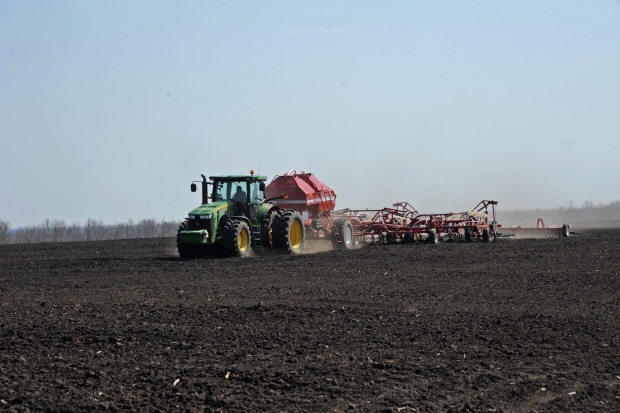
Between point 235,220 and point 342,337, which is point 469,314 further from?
point 235,220

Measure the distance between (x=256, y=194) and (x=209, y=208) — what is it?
1.49m

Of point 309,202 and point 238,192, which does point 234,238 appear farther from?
point 309,202

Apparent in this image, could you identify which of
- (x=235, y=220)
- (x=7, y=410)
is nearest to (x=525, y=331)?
(x=7, y=410)

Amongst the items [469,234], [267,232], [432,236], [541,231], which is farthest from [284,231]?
[541,231]

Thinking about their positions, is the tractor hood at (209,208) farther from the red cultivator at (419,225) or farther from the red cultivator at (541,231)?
the red cultivator at (541,231)

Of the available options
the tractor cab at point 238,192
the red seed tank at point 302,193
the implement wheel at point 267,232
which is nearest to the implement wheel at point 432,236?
the red seed tank at point 302,193

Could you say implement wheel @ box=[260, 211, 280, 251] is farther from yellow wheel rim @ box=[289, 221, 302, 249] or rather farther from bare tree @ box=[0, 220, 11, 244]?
bare tree @ box=[0, 220, 11, 244]

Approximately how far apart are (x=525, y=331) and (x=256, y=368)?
357cm

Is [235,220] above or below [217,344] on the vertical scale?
above

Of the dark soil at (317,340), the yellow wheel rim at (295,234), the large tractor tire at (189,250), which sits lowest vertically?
the dark soil at (317,340)

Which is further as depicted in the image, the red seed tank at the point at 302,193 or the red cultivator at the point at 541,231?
the red cultivator at the point at 541,231

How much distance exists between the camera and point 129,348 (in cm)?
843

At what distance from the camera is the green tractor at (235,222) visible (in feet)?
62.4

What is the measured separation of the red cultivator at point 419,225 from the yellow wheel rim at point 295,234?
293 cm
